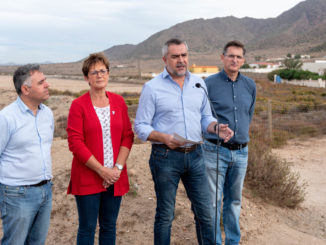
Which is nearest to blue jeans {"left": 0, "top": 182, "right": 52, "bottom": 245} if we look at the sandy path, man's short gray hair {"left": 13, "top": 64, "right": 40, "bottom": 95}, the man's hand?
man's short gray hair {"left": 13, "top": 64, "right": 40, "bottom": 95}

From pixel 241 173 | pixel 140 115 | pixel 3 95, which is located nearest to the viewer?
pixel 140 115

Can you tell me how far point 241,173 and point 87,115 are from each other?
1.68 m

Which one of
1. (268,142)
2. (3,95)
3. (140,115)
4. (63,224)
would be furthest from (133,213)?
(3,95)

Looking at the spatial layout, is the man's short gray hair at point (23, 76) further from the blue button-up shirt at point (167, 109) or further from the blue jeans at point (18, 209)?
the blue button-up shirt at point (167, 109)

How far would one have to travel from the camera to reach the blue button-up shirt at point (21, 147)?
240 centimetres

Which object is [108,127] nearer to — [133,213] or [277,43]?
[133,213]

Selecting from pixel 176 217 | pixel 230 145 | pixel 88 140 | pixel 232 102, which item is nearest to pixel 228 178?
pixel 230 145

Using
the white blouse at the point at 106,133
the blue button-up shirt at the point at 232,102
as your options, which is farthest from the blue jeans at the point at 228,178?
the white blouse at the point at 106,133

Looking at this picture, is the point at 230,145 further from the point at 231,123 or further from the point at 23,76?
the point at 23,76

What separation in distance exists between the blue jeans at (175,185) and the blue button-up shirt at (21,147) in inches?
36.3

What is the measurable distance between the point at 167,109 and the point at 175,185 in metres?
0.65

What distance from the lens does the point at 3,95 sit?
80.3ft

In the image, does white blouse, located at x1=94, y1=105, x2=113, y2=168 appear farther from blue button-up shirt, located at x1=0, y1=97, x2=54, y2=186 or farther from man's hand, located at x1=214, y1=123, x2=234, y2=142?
man's hand, located at x1=214, y1=123, x2=234, y2=142

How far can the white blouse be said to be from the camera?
9.07 ft
